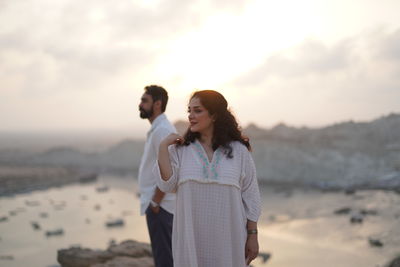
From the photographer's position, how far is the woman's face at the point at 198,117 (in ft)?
6.95

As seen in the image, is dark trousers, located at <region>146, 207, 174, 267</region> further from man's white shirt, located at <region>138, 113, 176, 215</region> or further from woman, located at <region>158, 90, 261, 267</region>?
woman, located at <region>158, 90, 261, 267</region>

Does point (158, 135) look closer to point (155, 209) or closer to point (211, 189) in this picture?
point (155, 209)

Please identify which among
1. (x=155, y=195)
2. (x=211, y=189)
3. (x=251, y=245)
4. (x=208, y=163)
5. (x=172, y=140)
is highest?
(x=172, y=140)

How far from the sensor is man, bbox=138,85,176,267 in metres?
2.94

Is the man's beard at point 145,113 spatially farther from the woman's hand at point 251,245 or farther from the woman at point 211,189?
the woman's hand at point 251,245

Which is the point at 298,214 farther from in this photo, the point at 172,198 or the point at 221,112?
the point at 221,112

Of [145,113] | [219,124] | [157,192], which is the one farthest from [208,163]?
[145,113]

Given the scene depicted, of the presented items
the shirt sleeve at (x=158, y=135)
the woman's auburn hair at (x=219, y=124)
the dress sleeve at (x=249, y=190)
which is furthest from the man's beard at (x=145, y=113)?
the dress sleeve at (x=249, y=190)

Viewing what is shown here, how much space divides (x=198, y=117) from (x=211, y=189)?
380 millimetres

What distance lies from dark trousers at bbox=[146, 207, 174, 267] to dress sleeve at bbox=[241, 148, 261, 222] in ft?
3.13

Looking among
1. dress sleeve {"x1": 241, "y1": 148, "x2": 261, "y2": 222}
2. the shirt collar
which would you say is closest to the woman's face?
dress sleeve {"x1": 241, "y1": 148, "x2": 261, "y2": 222}

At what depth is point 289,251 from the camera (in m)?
8.27

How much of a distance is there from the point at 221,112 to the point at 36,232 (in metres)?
10.7

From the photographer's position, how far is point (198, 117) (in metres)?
2.12
